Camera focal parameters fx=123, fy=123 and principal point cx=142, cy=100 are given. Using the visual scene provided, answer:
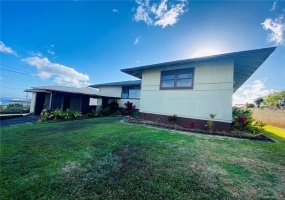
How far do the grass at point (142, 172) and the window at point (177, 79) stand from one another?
4.34 metres

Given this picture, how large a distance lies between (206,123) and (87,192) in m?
6.35

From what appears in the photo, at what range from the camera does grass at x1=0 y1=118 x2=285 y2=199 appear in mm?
1936

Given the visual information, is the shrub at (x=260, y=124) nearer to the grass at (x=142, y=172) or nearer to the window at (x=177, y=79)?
the grass at (x=142, y=172)

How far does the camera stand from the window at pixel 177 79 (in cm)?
745

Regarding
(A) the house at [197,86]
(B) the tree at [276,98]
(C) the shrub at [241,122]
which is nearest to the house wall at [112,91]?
(A) the house at [197,86]

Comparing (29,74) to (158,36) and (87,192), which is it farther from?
(87,192)

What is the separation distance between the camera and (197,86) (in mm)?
7070

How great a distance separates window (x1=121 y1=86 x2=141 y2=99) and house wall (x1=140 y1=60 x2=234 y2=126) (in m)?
5.43

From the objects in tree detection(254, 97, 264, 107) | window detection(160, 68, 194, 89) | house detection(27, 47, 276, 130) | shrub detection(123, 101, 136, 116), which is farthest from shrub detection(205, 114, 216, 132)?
tree detection(254, 97, 264, 107)

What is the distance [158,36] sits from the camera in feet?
31.2

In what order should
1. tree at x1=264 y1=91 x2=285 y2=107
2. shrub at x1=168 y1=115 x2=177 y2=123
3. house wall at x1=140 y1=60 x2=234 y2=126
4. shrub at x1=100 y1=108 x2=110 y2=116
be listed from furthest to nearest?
tree at x1=264 y1=91 x2=285 y2=107 < shrub at x1=100 y1=108 x2=110 y2=116 < shrub at x1=168 y1=115 x2=177 y2=123 < house wall at x1=140 y1=60 x2=234 y2=126

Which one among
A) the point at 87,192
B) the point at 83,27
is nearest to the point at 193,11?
the point at 83,27

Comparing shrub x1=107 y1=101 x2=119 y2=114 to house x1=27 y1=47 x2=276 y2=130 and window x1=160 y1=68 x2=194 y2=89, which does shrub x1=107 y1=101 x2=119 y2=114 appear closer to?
house x1=27 y1=47 x2=276 y2=130

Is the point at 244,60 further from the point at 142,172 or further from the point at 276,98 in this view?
the point at 276,98
